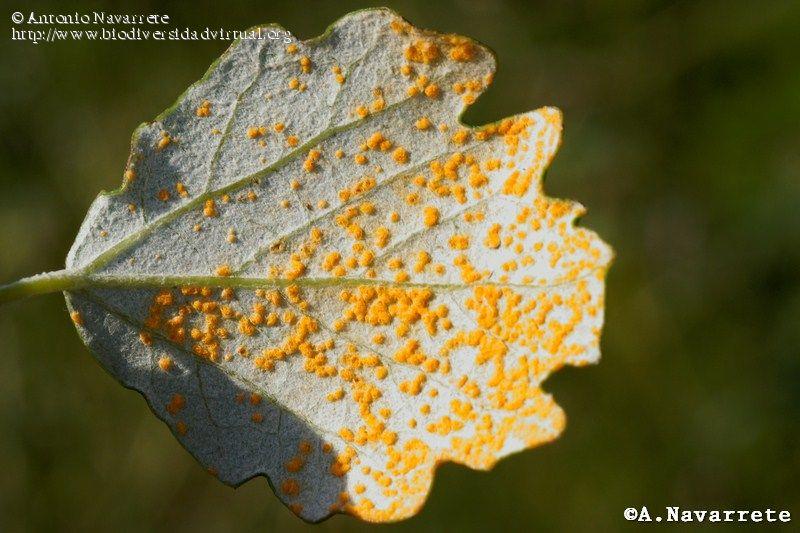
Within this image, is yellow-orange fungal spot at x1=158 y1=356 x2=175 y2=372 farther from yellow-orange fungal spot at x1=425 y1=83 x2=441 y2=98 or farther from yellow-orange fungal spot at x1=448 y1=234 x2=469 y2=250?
yellow-orange fungal spot at x1=425 y1=83 x2=441 y2=98

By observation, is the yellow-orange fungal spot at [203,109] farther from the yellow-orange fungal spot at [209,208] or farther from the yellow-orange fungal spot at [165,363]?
the yellow-orange fungal spot at [165,363]

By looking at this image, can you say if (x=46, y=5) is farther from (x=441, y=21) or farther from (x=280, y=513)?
(x=280, y=513)
